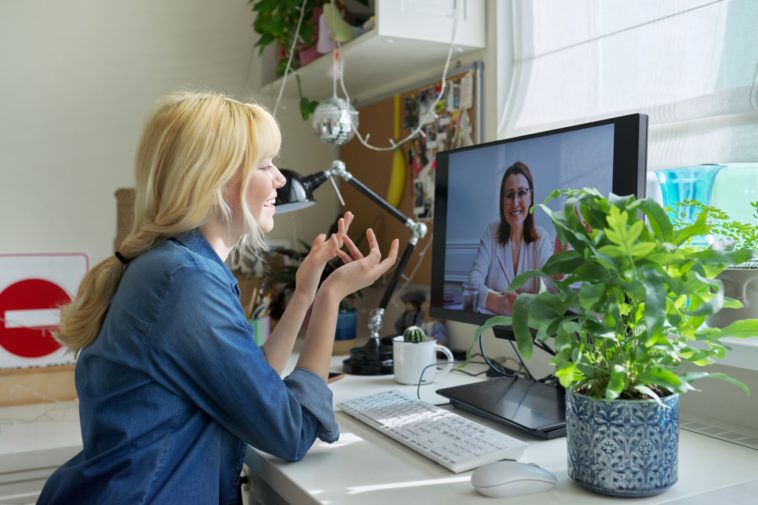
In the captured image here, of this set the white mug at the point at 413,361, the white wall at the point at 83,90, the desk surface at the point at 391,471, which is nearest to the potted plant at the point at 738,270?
the desk surface at the point at 391,471

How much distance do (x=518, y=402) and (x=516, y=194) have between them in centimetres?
34

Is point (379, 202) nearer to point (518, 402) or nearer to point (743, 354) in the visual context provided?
point (518, 402)

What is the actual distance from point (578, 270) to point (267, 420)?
1.34 feet

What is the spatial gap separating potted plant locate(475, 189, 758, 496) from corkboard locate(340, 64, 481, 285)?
0.93 m

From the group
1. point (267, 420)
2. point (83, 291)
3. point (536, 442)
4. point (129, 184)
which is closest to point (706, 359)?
point (536, 442)

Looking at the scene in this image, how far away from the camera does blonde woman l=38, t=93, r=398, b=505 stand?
0.86 m

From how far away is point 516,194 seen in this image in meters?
1.20

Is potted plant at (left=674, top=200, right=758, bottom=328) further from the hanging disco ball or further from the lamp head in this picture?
the hanging disco ball

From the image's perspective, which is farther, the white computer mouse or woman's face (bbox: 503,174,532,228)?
woman's face (bbox: 503,174,532,228)

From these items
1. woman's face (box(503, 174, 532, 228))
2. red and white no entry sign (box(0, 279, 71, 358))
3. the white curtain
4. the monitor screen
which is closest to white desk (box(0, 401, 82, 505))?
red and white no entry sign (box(0, 279, 71, 358))

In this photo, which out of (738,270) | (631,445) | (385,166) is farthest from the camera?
(385,166)

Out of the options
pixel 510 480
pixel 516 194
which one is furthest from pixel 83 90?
pixel 510 480

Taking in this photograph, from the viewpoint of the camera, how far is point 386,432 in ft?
3.37

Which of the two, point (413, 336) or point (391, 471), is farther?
point (413, 336)
